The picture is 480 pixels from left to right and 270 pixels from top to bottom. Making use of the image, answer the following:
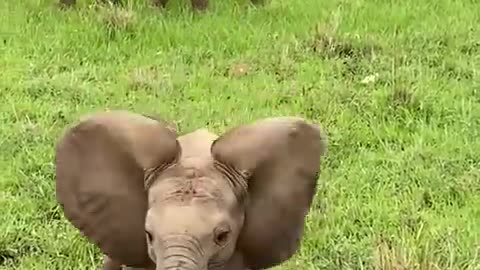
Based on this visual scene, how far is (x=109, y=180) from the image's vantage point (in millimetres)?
3111

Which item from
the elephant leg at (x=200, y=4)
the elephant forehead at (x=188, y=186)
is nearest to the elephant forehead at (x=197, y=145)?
the elephant forehead at (x=188, y=186)

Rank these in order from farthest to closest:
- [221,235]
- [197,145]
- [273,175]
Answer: [197,145] < [273,175] < [221,235]

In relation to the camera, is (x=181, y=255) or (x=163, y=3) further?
(x=163, y=3)

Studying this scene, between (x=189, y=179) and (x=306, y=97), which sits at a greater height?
(x=189, y=179)

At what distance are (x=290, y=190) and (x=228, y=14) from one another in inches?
168

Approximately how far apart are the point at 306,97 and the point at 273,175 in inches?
116

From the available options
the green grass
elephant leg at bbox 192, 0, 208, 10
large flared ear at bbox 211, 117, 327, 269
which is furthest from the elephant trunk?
elephant leg at bbox 192, 0, 208, 10

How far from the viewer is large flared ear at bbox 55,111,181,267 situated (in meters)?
3.05

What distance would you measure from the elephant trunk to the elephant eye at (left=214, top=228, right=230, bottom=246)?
0.28 feet

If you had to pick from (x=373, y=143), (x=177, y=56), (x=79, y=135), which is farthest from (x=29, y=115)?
(x=79, y=135)

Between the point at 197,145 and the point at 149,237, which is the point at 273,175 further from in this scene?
the point at 149,237

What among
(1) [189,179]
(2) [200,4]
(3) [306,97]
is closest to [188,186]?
(1) [189,179]

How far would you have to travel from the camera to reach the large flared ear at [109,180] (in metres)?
3.05

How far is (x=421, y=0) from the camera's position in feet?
25.0
